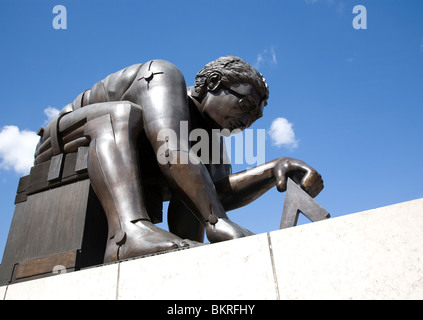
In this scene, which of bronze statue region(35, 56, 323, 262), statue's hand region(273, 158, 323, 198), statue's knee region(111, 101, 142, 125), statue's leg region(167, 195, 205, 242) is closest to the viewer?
bronze statue region(35, 56, 323, 262)

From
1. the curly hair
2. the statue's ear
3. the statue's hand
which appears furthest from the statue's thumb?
the statue's ear

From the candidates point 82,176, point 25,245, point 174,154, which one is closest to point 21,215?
point 25,245

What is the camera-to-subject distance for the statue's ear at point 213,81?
11.8ft

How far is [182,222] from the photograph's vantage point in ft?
13.0

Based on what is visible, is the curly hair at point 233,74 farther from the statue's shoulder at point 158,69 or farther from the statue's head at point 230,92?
the statue's shoulder at point 158,69

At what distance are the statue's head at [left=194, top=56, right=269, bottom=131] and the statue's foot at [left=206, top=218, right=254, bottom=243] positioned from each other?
3.80 ft

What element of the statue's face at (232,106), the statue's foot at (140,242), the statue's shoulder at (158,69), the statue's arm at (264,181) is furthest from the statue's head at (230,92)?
the statue's foot at (140,242)

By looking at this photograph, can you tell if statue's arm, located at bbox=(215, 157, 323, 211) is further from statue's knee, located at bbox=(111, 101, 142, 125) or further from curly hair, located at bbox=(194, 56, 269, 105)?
statue's knee, located at bbox=(111, 101, 142, 125)

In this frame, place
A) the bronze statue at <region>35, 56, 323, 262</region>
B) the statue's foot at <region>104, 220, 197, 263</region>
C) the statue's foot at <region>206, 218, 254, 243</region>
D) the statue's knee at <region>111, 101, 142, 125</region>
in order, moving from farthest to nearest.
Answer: the statue's knee at <region>111, 101, 142, 125</region>, the bronze statue at <region>35, 56, 323, 262</region>, the statue's foot at <region>206, 218, 254, 243</region>, the statue's foot at <region>104, 220, 197, 263</region>

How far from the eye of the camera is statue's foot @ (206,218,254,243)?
266 cm

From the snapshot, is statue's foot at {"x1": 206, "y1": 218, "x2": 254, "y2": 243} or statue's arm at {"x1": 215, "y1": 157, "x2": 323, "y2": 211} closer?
statue's foot at {"x1": 206, "y1": 218, "x2": 254, "y2": 243}

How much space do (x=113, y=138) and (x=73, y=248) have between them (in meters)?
0.92

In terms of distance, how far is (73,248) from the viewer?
3062mm

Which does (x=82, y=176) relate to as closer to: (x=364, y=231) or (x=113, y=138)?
(x=113, y=138)
